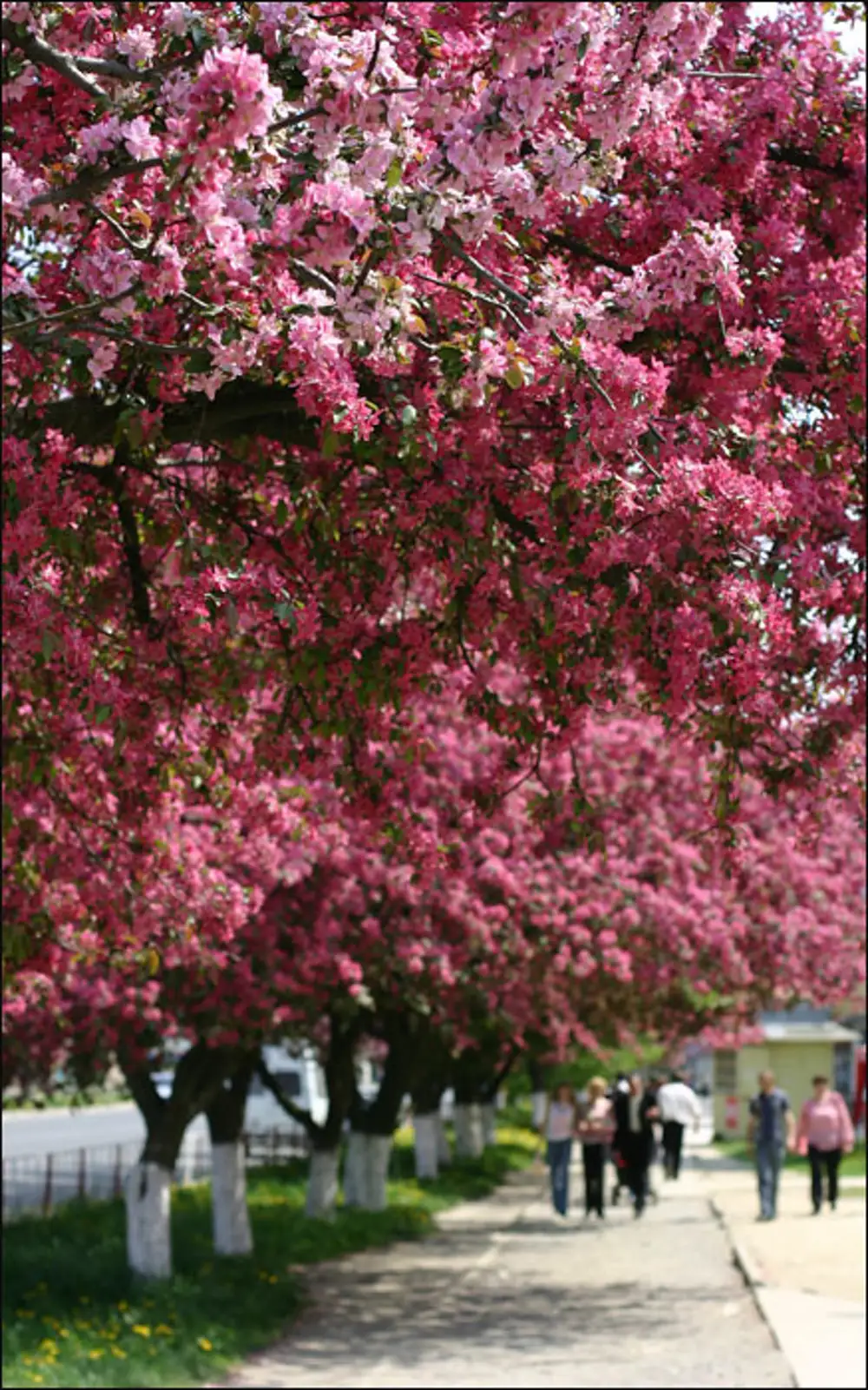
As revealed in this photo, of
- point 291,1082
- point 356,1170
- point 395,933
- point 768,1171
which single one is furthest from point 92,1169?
point 395,933

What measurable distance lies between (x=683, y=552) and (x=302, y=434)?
129cm

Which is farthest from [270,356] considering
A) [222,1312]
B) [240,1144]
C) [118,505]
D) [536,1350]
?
[240,1144]

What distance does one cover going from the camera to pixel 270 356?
5.32 meters

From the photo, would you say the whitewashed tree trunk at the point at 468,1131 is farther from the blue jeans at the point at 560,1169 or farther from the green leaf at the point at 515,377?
the green leaf at the point at 515,377

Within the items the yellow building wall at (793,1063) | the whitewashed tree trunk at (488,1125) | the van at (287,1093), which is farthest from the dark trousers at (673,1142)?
the yellow building wall at (793,1063)

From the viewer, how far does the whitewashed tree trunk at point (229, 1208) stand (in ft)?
65.7

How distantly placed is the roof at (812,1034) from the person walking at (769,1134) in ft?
149

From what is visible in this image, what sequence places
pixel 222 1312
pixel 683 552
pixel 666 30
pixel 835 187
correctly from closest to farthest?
pixel 666 30
pixel 683 552
pixel 835 187
pixel 222 1312

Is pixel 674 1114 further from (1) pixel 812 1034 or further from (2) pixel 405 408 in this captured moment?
(1) pixel 812 1034

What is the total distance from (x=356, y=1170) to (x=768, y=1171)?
17.7 ft

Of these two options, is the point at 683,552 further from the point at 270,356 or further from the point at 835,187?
the point at 835,187

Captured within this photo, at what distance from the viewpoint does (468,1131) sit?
4159 cm

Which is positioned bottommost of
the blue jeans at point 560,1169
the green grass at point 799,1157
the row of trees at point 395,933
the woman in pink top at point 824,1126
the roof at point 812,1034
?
the green grass at point 799,1157

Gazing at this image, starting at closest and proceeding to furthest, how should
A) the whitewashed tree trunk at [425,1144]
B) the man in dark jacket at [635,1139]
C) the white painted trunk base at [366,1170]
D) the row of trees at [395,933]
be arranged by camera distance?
1. the row of trees at [395,933]
2. the white painted trunk base at [366,1170]
3. the man in dark jacket at [635,1139]
4. the whitewashed tree trunk at [425,1144]
